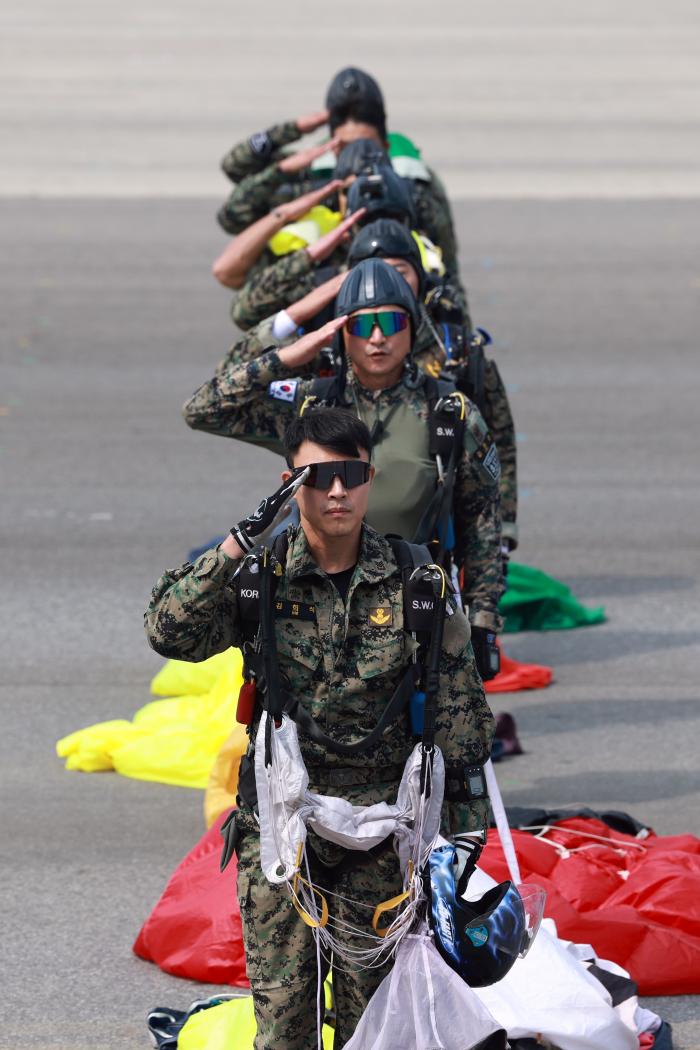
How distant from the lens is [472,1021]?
4.62m

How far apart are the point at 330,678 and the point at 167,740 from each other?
3724 mm

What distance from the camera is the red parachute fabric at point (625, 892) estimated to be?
6.23m

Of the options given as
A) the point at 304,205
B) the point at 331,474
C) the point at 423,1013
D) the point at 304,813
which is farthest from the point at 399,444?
the point at 304,205

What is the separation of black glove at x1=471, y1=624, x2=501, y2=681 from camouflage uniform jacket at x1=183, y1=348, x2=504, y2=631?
3 cm

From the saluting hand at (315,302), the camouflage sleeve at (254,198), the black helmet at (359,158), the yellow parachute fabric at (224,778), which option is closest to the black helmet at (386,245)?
the saluting hand at (315,302)

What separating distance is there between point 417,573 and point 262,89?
87.4 feet

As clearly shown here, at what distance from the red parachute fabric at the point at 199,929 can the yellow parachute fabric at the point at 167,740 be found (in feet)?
4.64

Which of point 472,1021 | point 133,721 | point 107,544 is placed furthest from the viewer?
point 107,544

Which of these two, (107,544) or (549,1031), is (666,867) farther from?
(107,544)

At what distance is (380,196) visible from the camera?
26.5 feet

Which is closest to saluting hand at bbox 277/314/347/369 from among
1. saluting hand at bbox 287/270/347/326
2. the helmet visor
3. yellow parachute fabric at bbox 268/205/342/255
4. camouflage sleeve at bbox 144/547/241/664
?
saluting hand at bbox 287/270/347/326

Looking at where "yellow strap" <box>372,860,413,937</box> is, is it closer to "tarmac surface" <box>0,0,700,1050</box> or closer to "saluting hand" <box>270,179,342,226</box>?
"tarmac surface" <box>0,0,700,1050</box>

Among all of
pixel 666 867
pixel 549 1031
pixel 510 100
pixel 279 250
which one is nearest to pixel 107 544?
pixel 279 250

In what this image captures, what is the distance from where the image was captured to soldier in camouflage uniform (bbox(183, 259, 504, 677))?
20.6 ft
